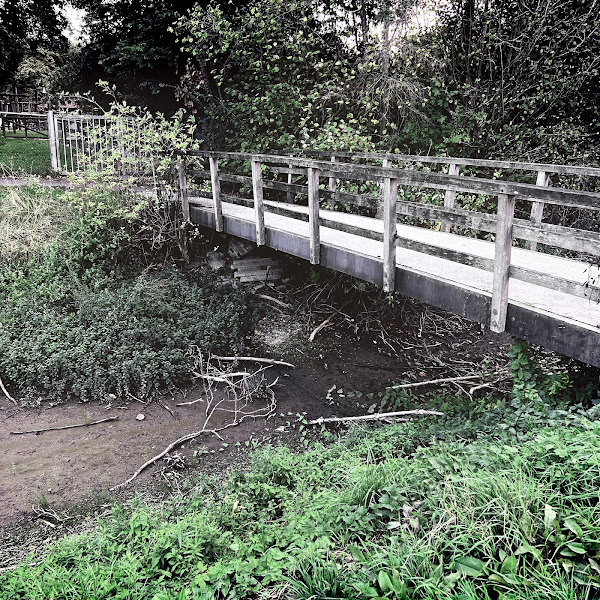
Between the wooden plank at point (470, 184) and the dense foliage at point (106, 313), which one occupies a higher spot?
the wooden plank at point (470, 184)

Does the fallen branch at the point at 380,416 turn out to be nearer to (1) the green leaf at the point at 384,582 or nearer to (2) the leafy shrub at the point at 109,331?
(2) the leafy shrub at the point at 109,331

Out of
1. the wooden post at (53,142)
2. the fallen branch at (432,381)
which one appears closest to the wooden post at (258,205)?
the fallen branch at (432,381)

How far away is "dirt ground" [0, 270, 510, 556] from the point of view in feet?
19.5

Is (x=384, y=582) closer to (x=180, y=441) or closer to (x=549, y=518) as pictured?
(x=549, y=518)

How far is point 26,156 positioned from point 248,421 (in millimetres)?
13541

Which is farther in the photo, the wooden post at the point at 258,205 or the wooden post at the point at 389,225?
the wooden post at the point at 258,205

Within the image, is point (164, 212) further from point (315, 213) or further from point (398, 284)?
point (398, 284)

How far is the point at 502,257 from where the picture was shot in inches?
180

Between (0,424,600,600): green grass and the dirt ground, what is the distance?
0.98 metres

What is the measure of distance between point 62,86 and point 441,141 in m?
11.7

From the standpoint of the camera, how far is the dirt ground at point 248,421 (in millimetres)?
5957

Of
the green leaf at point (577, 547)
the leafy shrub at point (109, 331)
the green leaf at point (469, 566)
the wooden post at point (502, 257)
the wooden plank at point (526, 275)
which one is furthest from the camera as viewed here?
the leafy shrub at point (109, 331)

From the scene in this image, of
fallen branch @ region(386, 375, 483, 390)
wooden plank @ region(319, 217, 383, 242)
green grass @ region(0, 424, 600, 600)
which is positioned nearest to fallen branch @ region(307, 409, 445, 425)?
fallen branch @ region(386, 375, 483, 390)

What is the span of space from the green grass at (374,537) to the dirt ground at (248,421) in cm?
98
